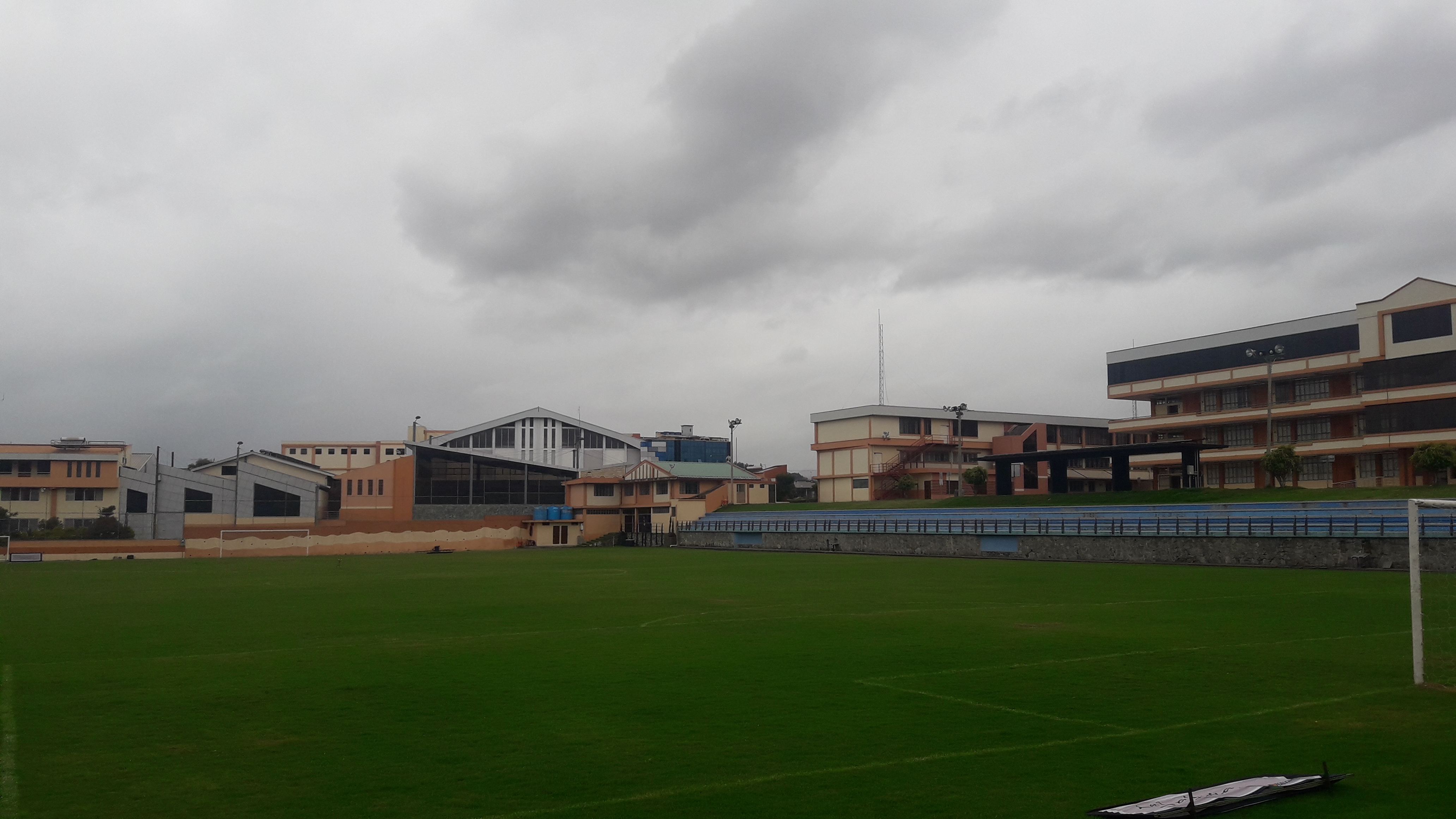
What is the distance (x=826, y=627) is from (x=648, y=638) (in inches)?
162

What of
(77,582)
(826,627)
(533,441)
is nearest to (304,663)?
(826,627)

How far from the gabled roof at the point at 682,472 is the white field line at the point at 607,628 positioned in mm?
67356

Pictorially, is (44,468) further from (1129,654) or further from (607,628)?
(1129,654)

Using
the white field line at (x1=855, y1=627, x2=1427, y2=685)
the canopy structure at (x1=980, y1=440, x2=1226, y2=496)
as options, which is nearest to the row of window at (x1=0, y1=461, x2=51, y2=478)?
the canopy structure at (x1=980, y1=440, x2=1226, y2=496)

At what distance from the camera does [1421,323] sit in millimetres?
61188

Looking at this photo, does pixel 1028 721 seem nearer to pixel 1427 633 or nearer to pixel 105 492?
pixel 1427 633

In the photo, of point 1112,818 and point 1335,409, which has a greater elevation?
point 1335,409

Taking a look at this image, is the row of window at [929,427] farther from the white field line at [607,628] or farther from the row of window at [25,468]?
the row of window at [25,468]

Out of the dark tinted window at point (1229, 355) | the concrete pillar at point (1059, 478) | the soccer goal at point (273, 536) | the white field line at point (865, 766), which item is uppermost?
the dark tinted window at point (1229, 355)

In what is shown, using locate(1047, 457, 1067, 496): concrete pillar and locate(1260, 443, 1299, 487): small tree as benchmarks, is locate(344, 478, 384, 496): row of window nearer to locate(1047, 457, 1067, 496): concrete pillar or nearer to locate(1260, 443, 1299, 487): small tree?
locate(1047, 457, 1067, 496): concrete pillar

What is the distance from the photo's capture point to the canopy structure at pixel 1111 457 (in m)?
59.6

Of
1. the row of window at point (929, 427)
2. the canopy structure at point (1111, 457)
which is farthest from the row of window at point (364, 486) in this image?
the canopy structure at point (1111, 457)

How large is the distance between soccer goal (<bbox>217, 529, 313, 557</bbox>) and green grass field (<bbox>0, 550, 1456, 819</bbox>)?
1889 inches

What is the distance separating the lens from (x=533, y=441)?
112438 millimetres
